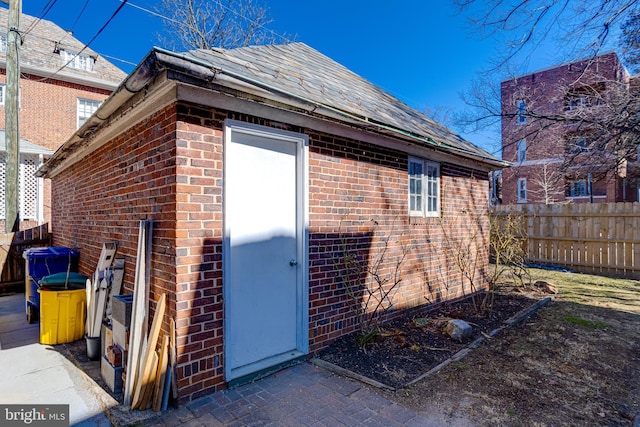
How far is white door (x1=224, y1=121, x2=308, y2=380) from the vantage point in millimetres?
3621

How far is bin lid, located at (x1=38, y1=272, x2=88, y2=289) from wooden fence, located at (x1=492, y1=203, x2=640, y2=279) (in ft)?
35.8

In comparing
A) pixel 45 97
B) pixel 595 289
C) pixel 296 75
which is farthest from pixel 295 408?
pixel 45 97

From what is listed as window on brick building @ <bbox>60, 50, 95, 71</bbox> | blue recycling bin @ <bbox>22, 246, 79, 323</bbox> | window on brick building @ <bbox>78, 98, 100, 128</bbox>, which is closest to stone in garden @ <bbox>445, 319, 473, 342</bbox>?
blue recycling bin @ <bbox>22, 246, 79, 323</bbox>

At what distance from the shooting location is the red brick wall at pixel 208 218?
10.6 ft

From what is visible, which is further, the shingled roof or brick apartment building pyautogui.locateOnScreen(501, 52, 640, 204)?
brick apartment building pyautogui.locateOnScreen(501, 52, 640, 204)

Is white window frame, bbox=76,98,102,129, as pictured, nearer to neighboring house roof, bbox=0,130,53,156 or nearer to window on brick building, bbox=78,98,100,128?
window on brick building, bbox=78,98,100,128

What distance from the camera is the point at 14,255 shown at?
8.47 m

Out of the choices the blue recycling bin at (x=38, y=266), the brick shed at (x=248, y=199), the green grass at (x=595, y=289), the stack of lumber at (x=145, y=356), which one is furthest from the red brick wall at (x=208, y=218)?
the green grass at (x=595, y=289)

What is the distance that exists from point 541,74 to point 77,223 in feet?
87.4

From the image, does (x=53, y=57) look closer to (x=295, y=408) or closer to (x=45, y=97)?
(x=45, y=97)

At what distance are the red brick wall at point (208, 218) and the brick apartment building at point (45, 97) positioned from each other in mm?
9598

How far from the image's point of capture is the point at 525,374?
3879mm

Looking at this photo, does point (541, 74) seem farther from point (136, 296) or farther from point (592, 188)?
point (136, 296)

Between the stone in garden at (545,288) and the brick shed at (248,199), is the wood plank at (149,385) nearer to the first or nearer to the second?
the brick shed at (248,199)
